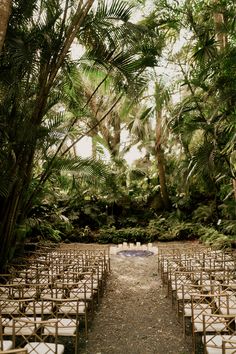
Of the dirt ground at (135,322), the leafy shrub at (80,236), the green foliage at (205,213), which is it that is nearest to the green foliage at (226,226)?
the green foliage at (205,213)

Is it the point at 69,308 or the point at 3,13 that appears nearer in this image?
the point at 3,13

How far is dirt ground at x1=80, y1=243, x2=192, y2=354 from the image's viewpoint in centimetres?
472

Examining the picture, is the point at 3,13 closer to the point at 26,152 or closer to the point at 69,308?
the point at 26,152

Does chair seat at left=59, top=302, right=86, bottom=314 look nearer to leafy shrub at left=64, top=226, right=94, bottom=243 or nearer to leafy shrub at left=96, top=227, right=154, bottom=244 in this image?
leafy shrub at left=96, top=227, right=154, bottom=244

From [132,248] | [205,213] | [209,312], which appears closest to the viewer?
[209,312]

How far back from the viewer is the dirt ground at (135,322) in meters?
4.72

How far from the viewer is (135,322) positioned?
5.73 meters

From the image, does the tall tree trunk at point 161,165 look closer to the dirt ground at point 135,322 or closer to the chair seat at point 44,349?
the dirt ground at point 135,322

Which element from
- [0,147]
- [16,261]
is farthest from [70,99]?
[16,261]

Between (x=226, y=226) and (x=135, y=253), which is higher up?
(x=226, y=226)

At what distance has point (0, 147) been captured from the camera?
7.64 meters

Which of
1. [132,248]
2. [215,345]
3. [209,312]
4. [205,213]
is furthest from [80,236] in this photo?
[215,345]

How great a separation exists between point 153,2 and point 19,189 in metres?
5.85

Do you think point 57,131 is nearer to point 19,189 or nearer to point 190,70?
point 19,189
